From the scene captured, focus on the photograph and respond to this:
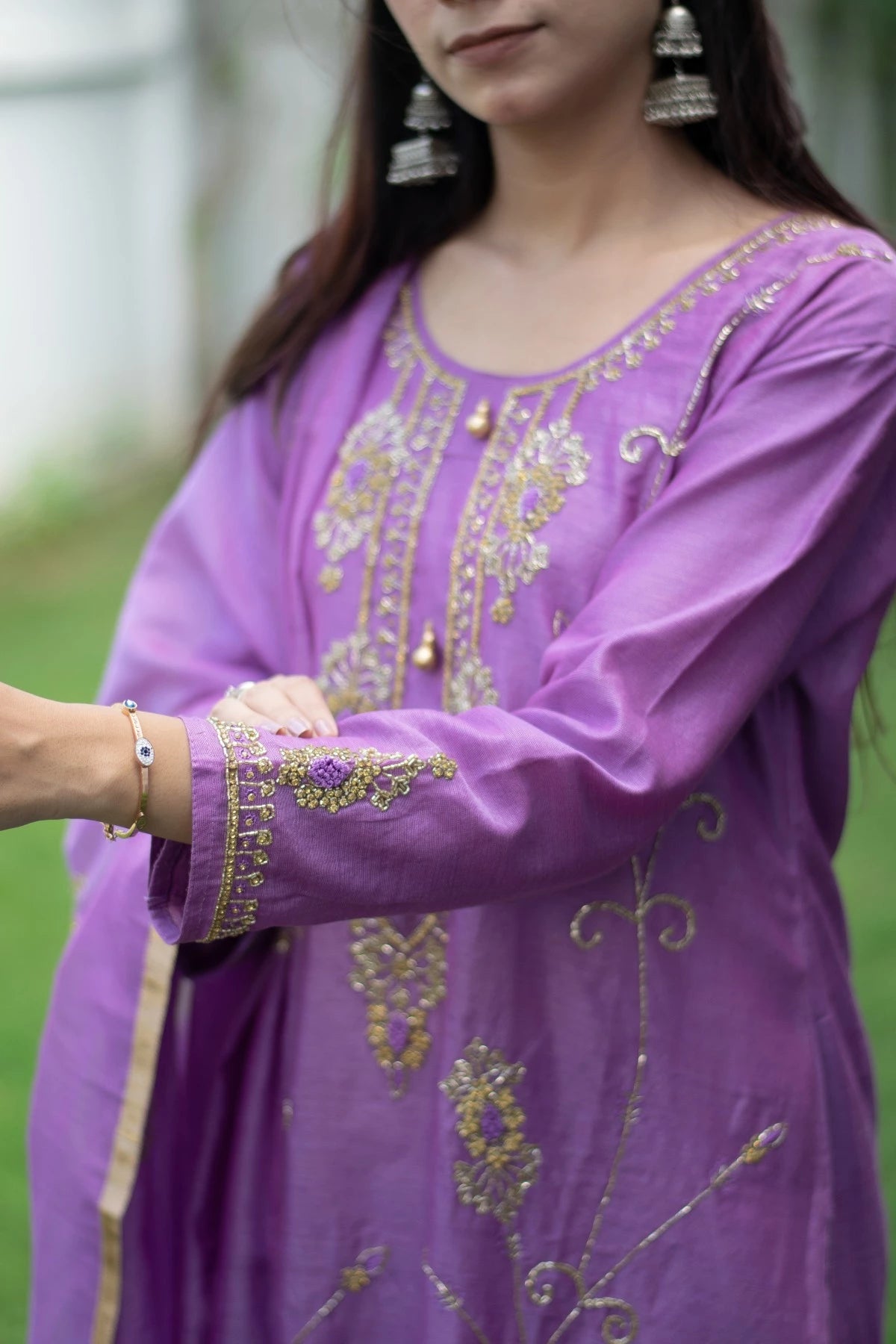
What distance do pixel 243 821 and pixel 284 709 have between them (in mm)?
215

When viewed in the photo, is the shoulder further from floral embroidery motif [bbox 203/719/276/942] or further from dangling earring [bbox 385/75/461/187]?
floral embroidery motif [bbox 203/719/276/942]

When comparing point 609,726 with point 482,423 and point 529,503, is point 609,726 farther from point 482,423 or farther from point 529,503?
point 482,423

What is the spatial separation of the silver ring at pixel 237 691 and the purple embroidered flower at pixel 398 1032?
30cm

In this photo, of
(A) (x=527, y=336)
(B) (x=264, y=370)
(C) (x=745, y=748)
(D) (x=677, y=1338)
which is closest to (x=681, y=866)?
(C) (x=745, y=748)

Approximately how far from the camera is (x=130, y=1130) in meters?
1.38

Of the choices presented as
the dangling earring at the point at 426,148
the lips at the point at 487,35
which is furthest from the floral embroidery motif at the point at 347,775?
the dangling earring at the point at 426,148

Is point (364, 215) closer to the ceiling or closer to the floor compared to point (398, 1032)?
closer to the ceiling

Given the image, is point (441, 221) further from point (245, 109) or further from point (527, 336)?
point (245, 109)

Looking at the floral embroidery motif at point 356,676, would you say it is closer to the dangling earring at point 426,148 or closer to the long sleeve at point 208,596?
the long sleeve at point 208,596

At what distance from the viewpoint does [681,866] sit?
1.30 metres

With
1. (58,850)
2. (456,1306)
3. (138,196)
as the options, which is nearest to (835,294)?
(456,1306)

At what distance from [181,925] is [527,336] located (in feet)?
1.98

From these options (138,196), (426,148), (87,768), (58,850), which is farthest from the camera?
(138,196)

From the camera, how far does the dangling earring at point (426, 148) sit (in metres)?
1.51
